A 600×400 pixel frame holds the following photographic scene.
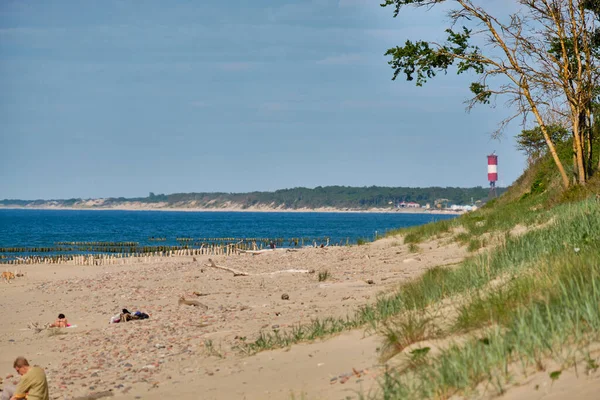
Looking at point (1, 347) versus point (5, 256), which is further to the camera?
point (5, 256)

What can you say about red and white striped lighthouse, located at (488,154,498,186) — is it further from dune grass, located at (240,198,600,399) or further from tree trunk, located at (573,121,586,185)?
dune grass, located at (240,198,600,399)

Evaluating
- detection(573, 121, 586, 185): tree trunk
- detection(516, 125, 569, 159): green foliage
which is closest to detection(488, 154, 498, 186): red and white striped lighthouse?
detection(516, 125, 569, 159): green foliage

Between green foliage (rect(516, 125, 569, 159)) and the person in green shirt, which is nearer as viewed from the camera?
the person in green shirt

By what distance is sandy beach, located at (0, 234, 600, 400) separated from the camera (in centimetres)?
750

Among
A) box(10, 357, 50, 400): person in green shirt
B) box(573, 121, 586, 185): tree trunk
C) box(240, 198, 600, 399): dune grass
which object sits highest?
box(573, 121, 586, 185): tree trunk

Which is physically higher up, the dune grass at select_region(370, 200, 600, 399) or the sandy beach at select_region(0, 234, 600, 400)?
the dune grass at select_region(370, 200, 600, 399)

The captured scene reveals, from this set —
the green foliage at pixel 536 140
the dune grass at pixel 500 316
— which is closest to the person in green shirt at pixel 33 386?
the dune grass at pixel 500 316

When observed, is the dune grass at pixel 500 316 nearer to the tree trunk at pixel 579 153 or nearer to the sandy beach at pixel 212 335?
the sandy beach at pixel 212 335

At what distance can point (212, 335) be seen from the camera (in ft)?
35.4

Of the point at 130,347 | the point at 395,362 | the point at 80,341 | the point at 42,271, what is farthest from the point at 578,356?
the point at 42,271

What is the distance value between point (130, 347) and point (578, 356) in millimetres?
7865

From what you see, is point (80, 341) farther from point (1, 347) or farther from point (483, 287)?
point (483, 287)

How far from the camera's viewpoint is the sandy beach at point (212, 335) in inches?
295

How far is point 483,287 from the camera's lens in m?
8.48
